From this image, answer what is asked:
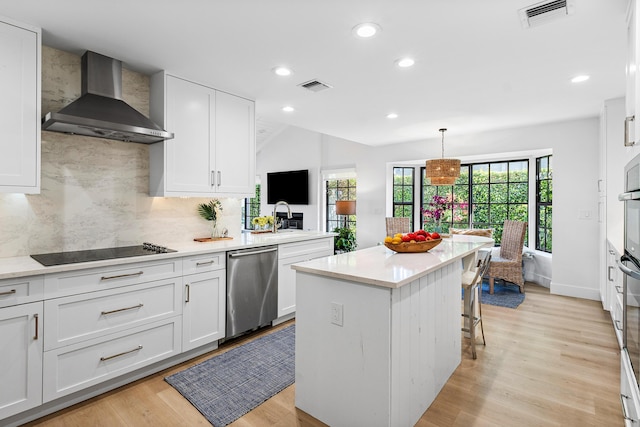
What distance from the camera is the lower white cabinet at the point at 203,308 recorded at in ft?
8.66

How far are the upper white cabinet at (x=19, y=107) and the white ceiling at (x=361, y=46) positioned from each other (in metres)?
0.13

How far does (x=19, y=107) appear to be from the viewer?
6.95ft

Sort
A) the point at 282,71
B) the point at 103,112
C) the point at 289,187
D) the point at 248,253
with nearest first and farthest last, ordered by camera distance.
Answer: the point at 103,112
the point at 282,71
the point at 248,253
the point at 289,187

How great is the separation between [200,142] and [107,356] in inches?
74.0

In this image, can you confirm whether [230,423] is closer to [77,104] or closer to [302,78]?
[77,104]

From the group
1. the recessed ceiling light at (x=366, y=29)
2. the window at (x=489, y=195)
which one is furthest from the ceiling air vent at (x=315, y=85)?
the window at (x=489, y=195)

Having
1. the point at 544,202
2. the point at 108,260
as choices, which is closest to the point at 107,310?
the point at 108,260

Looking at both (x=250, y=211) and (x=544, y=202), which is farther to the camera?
(x=250, y=211)

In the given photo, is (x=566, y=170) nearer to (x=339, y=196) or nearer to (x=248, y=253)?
(x=339, y=196)

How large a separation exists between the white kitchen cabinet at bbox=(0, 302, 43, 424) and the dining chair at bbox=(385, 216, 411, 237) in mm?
5180

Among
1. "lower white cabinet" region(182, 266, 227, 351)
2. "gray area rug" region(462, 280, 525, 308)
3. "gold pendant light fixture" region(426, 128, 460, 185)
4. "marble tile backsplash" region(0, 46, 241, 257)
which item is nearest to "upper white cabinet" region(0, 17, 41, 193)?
"marble tile backsplash" region(0, 46, 241, 257)

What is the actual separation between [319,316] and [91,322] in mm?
1500

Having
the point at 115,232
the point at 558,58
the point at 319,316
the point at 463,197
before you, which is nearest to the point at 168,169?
the point at 115,232

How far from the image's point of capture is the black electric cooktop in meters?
2.17
